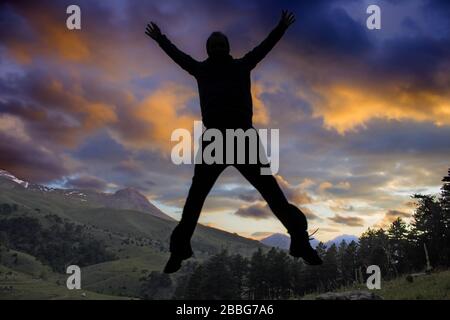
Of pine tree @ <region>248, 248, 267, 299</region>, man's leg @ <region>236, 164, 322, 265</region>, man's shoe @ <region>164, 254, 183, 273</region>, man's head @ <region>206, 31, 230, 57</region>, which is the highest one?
man's head @ <region>206, 31, 230, 57</region>

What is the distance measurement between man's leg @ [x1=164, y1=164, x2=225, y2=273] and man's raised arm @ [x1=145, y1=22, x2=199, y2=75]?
128 cm

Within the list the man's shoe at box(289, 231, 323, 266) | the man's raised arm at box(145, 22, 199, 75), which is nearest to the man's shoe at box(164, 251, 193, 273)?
the man's shoe at box(289, 231, 323, 266)

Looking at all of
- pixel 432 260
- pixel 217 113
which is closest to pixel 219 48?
pixel 217 113

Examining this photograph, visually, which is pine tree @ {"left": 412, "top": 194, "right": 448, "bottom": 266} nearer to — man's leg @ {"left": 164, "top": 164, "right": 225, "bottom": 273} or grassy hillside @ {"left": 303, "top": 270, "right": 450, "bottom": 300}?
grassy hillside @ {"left": 303, "top": 270, "right": 450, "bottom": 300}

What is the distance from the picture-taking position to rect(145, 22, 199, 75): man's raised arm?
16.9 feet

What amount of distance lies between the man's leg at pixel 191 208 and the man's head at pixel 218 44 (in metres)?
1.39

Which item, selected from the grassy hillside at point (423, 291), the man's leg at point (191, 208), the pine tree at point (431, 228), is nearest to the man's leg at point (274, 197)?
the man's leg at point (191, 208)

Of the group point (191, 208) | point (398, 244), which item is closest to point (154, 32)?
point (191, 208)

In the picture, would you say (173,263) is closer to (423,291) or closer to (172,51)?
(172,51)

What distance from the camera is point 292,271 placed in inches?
4119

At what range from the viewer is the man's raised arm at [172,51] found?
5.15 meters
